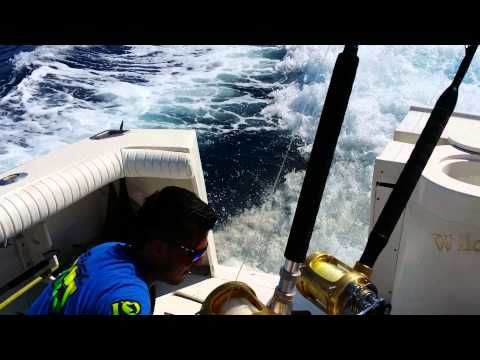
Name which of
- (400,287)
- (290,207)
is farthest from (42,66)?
(400,287)

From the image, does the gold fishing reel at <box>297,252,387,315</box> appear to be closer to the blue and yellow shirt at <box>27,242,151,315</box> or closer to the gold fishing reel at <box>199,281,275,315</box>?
the gold fishing reel at <box>199,281,275,315</box>

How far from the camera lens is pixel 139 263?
1.19 m

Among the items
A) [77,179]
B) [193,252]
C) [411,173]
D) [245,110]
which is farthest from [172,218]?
[245,110]

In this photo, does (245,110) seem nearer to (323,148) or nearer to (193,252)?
(193,252)

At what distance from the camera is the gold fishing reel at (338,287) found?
98 centimetres

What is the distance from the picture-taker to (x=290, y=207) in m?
5.47

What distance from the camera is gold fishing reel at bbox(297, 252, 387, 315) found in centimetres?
98

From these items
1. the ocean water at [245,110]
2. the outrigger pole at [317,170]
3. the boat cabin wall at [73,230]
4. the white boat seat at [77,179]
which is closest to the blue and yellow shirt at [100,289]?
the outrigger pole at [317,170]

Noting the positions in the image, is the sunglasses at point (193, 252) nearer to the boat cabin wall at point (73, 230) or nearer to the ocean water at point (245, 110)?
the boat cabin wall at point (73, 230)

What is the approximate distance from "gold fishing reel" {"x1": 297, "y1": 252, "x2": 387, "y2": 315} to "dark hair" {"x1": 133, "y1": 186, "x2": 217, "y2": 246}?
0.92 feet

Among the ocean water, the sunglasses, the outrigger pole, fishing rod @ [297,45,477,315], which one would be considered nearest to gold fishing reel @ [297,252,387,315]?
fishing rod @ [297,45,477,315]

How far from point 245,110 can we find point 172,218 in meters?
6.53

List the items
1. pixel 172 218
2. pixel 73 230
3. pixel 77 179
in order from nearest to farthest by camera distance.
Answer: pixel 172 218 → pixel 77 179 → pixel 73 230
